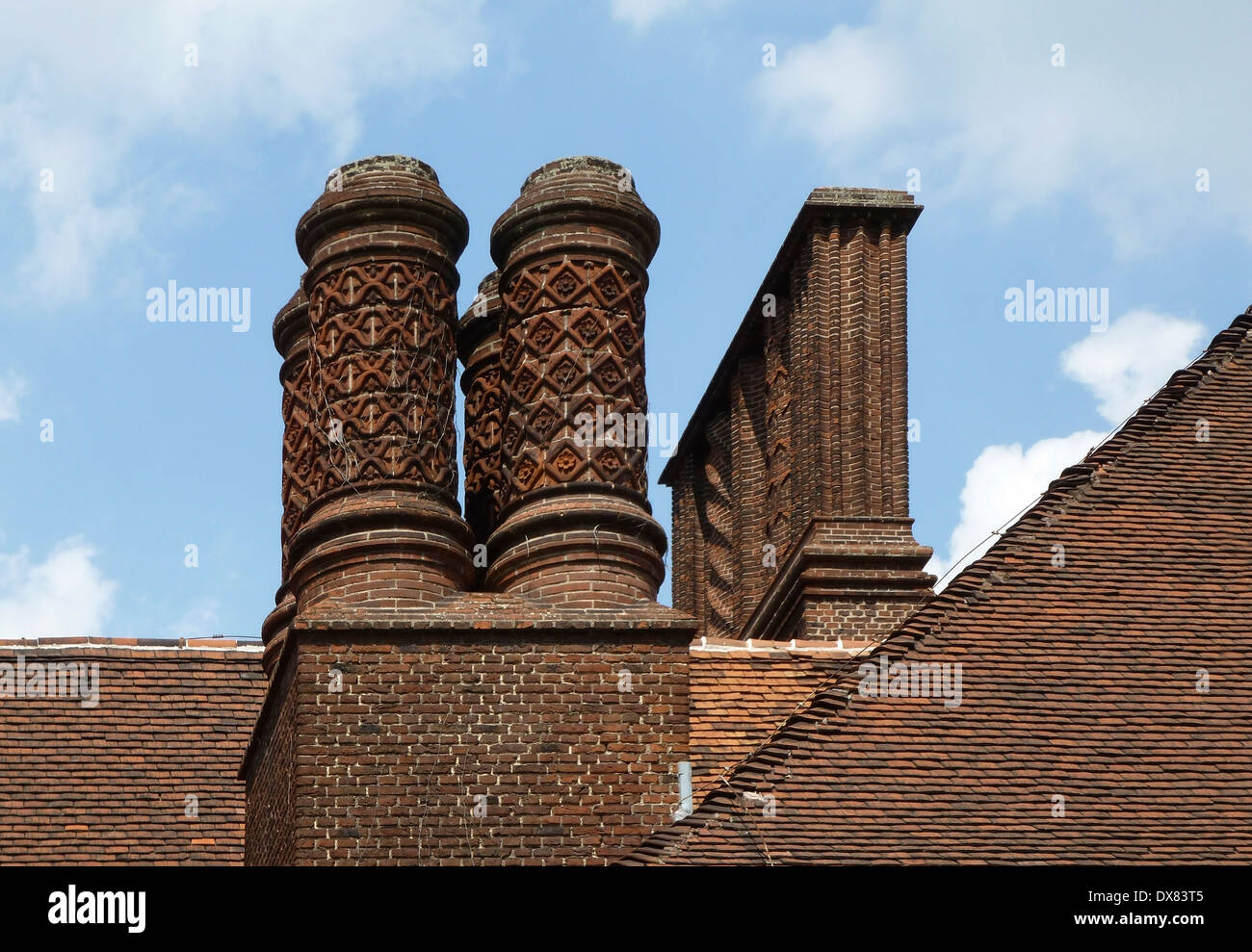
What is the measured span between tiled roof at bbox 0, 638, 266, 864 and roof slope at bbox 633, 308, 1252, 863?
3.92m

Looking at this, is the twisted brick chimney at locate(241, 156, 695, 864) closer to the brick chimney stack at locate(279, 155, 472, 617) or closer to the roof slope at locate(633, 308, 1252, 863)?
the brick chimney stack at locate(279, 155, 472, 617)

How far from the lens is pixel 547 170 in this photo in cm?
1773

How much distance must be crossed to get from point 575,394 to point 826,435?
13.8 ft

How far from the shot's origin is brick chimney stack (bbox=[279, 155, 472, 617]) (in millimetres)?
16453

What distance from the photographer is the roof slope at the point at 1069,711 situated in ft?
47.8

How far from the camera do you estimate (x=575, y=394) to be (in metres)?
16.9

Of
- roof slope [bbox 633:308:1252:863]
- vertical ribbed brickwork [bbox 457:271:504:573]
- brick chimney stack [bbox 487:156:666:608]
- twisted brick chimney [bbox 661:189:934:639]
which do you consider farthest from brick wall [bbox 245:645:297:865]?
twisted brick chimney [bbox 661:189:934:639]

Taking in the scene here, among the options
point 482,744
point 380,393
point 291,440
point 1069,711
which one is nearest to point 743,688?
point 482,744

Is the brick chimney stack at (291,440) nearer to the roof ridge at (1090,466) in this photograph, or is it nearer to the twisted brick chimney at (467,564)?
the twisted brick chimney at (467,564)
